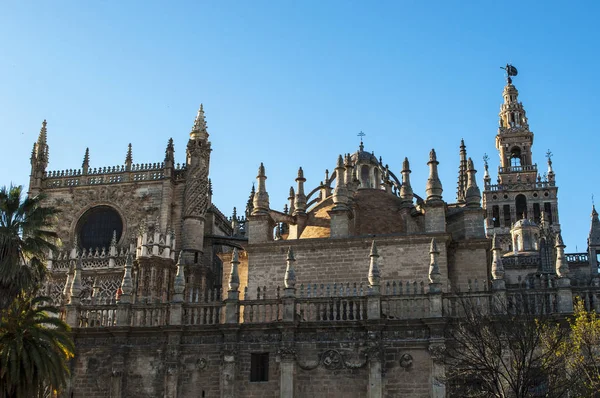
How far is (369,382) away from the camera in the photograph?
26.4 m

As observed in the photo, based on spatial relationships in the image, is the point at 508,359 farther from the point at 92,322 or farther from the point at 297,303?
the point at 92,322

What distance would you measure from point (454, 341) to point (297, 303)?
5646 mm

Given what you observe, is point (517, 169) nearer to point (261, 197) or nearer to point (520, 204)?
point (520, 204)

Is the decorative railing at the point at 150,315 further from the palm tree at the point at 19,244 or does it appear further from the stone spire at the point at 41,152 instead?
the stone spire at the point at 41,152

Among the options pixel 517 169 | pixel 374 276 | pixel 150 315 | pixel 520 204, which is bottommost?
pixel 150 315

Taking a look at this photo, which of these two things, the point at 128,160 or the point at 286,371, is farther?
the point at 128,160

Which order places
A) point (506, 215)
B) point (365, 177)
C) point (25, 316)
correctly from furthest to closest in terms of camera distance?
point (506, 215) < point (365, 177) < point (25, 316)

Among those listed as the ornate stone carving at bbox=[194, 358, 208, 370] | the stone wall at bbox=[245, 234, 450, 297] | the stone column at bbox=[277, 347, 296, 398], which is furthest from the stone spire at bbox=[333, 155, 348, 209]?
the ornate stone carving at bbox=[194, 358, 208, 370]

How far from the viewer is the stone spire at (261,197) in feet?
108

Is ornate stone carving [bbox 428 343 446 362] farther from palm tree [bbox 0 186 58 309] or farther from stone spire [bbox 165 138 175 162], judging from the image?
stone spire [bbox 165 138 175 162]

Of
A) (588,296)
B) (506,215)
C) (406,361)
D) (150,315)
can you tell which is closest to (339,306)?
(406,361)

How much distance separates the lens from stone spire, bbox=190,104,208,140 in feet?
144

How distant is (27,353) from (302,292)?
1051cm

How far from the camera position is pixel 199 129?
44.3 metres
